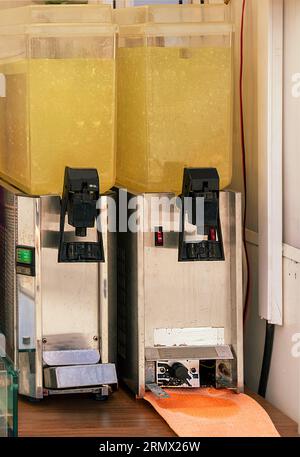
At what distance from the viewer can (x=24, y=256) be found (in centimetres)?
221

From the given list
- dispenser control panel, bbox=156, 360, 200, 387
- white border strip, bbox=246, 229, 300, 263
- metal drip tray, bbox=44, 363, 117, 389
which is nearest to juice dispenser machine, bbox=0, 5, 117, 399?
metal drip tray, bbox=44, 363, 117, 389

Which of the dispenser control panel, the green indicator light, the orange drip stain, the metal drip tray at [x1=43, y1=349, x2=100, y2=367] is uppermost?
the green indicator light

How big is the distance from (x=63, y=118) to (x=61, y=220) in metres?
0.24

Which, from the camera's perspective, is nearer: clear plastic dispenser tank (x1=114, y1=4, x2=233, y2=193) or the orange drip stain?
the orange drip stain

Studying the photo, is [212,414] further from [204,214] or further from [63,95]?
[63,95]

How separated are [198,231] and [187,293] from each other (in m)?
0.16

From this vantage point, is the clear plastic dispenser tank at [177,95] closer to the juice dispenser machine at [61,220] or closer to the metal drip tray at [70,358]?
A: the juice dispenser machine at [61,220]

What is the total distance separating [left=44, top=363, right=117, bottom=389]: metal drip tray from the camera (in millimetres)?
2154

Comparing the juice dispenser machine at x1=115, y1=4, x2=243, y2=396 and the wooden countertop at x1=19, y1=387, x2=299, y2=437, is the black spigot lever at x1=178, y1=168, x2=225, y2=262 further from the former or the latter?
the wooden countertop at x1=19, y1=387, x2=299, y2=437

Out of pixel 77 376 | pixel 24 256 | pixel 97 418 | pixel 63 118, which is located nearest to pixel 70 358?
pixel 77 376

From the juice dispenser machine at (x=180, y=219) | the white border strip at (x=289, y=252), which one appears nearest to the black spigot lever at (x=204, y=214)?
the juice dispenser machine at (x=180, y=219)

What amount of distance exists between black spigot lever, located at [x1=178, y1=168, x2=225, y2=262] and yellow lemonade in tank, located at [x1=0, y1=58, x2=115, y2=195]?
0.71 ft

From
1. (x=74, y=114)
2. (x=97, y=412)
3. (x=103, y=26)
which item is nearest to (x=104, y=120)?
(x=74, y=114)

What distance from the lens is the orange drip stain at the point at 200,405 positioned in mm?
2119
